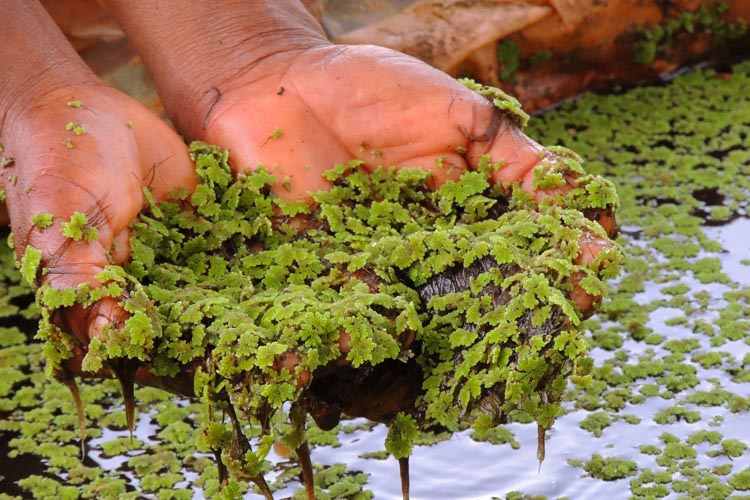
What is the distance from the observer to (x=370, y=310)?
2311 millimetres

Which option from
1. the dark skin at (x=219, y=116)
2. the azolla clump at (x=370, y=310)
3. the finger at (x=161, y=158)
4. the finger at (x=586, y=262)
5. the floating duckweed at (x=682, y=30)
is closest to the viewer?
the azolla clump at (x=370, y=310)

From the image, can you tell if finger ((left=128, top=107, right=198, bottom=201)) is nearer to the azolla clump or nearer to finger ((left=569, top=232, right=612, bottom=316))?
the azolla clump

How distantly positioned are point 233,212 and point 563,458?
1027 millimetres

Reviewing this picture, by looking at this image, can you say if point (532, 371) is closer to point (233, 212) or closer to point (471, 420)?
point (471, 420)

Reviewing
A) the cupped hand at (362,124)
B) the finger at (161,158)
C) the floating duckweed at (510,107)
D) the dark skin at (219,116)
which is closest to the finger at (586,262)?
the dark skin at (219,116)

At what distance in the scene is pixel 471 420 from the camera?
238cm

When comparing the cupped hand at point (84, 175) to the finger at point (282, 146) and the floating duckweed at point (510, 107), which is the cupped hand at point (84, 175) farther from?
the floating duckweed at point (510, 107)

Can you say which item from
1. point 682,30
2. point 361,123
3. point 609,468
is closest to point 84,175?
point 361,123

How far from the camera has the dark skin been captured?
260 centimetres

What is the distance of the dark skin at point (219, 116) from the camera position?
260 centimetres

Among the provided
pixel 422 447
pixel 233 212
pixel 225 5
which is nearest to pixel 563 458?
pixel 422 447

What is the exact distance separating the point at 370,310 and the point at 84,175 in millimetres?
726

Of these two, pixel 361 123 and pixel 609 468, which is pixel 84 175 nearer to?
pixel 361 123

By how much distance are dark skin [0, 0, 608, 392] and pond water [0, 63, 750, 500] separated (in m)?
0.72
